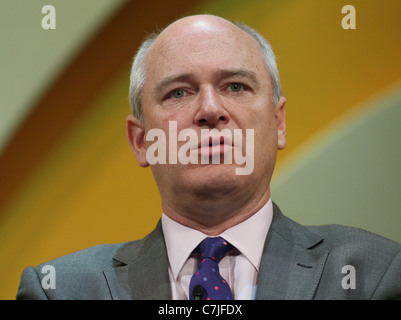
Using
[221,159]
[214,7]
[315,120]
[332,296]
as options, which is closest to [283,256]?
[332,296]

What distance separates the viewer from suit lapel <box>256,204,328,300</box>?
67.4 inches

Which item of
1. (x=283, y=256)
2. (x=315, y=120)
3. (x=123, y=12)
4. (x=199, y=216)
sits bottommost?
(x=283, y=256)

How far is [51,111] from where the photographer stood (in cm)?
213

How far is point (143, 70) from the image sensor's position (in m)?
1.97

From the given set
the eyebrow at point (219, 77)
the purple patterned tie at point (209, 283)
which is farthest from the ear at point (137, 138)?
the purple patterned tie at point (209, 283)

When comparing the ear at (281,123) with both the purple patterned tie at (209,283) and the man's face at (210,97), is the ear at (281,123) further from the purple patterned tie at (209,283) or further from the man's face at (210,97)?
the purple patterned tie at (209,283)

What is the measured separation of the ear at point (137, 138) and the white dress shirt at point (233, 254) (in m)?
0.24

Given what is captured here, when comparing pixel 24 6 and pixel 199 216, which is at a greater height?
pixel 24 6

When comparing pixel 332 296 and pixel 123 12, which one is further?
pixel 123 12

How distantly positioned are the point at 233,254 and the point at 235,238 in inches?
1.9

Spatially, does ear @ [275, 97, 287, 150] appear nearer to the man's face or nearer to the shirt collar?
the man's face

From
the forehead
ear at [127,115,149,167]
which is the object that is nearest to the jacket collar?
ear at [127,115,149,167]

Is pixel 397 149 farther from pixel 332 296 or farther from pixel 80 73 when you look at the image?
pixel 80 73

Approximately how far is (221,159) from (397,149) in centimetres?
63
